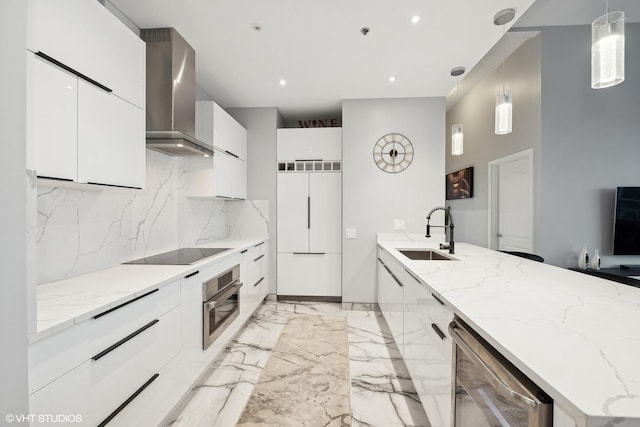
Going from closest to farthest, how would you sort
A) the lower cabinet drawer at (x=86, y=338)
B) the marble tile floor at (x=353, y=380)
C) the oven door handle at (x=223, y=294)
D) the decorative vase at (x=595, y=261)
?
the lower cabinet drawer at (x=86, y=338), the marble tile floor at (x=353, y=380), the oven door handle at (x=223, y=294), the decorative vase at (x=595, y=261)

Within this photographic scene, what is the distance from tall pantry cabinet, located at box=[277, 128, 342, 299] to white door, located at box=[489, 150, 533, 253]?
88.9 inches

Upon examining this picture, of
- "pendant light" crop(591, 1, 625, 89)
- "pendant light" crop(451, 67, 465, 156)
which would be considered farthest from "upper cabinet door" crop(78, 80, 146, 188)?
"pendant light" crop(451, 67, 465, 156)

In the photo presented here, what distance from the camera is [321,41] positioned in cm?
222

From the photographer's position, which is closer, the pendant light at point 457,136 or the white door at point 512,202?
the pendant light at point 457,136

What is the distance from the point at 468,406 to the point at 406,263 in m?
0.93

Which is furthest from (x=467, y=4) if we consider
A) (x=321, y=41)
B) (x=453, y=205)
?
(x=453, y=205)

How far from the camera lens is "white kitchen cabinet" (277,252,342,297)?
3584mm

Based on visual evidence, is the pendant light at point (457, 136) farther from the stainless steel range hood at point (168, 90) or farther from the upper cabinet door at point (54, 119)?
the upper cabinet door at point (54, 119)

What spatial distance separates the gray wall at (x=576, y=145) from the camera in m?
2.98

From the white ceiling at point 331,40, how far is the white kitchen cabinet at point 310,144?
0.45 meters

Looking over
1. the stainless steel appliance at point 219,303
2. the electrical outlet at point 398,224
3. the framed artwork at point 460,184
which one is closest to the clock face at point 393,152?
the electrical outlet at point 398,224

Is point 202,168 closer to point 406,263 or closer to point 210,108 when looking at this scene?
point 210,108

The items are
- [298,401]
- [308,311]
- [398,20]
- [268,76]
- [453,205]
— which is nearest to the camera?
[298,401]

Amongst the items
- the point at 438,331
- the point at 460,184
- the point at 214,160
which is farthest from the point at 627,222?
the point at 214,160
